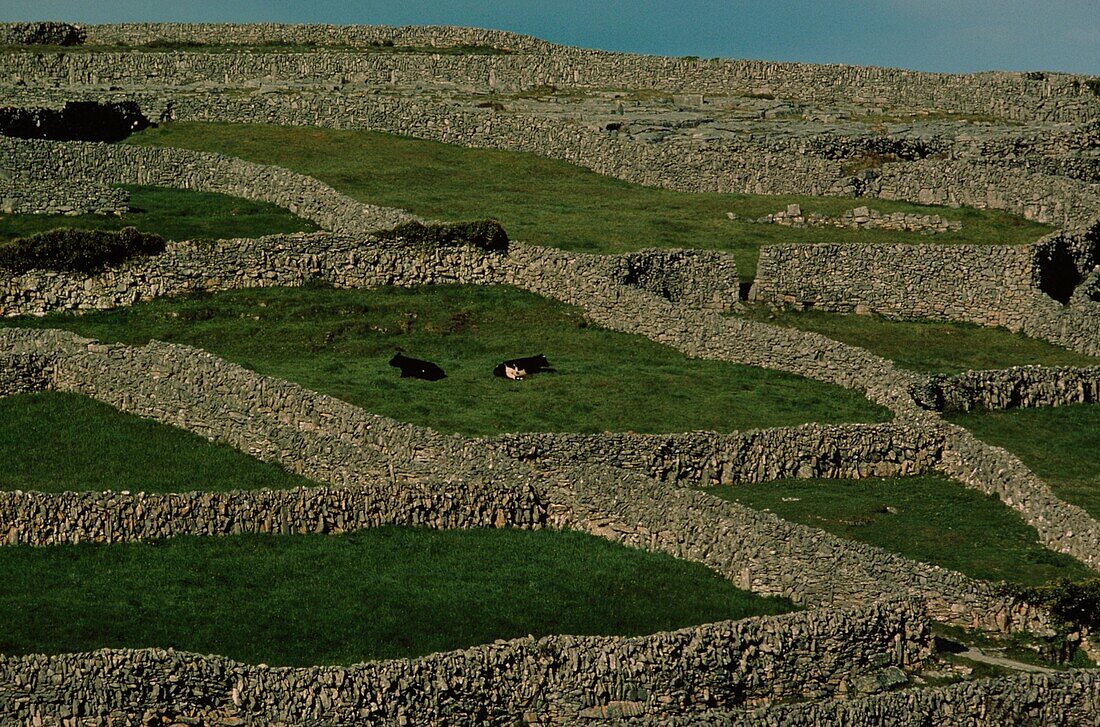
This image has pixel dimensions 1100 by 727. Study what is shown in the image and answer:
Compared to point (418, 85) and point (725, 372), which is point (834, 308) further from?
point (418, 85)

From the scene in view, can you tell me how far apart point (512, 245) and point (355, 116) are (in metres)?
22.4

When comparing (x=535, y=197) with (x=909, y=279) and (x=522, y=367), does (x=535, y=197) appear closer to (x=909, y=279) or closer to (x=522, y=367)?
(x=909, y=279)

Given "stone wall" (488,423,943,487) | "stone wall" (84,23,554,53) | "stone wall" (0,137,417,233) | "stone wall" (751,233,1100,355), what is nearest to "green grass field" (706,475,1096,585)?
"stone wall" (488,423,943,487)

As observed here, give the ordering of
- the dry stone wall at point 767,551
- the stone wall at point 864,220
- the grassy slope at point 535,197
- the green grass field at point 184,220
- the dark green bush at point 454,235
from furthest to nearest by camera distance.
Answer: the stone wall at point 864,220
the grassy slope at point 535,197
the green grass field at point 184,220
the dark green bush at point 454,235
the dry stone wall at point 767,551

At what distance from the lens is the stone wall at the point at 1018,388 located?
5847cm

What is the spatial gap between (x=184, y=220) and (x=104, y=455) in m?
22.3

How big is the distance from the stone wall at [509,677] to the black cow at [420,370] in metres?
21.8

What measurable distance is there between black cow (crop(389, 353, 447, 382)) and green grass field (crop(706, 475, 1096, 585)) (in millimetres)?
9948

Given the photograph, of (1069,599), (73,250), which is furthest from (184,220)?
(1069,599)

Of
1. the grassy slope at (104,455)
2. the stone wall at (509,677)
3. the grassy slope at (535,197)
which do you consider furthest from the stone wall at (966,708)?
the grassy slope at (535,197)

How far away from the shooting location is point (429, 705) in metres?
35.2

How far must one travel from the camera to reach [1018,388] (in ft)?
195

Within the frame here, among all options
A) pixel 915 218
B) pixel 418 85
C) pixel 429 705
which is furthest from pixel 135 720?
pixel 418 85

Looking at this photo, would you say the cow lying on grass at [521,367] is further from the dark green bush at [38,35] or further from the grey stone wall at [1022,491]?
the dark green bush at [38,35]
